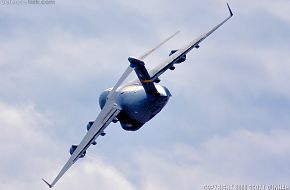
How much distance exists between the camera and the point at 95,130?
511 feet

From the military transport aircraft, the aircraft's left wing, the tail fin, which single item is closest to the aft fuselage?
the military transport aircraft

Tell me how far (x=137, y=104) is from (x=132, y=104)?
198 centimetres

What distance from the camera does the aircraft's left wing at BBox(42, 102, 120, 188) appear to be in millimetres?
154375

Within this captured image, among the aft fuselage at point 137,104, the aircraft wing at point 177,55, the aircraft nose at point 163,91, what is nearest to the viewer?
the aircraft nose at point 163,91

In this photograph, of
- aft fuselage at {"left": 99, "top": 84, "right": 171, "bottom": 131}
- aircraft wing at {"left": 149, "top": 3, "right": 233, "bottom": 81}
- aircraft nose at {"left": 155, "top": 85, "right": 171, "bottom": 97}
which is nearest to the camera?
aircraft nose at {"left": 155, "top": 85, "right": 171, "bottom": 97}

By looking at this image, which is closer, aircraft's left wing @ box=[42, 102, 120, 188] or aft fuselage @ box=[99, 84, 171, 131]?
aft fuselage @ box=[99, 84, 171, 131]

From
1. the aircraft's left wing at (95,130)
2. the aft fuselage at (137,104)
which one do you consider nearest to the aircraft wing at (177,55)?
the aft fuselage at (137,104)

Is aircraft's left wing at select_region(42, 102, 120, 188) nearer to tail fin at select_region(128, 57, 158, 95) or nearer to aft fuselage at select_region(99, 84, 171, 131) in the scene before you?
aft fuselage at select_region(99, 84, 171, 131)

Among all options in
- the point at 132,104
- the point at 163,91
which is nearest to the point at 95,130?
the point at 132,104

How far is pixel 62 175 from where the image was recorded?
150875mm

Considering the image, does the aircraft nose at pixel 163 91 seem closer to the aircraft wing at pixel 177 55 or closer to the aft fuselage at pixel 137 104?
the aft fuselage at pixel 137 104

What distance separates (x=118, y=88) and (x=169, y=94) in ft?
54.0

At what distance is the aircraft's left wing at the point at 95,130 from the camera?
154m

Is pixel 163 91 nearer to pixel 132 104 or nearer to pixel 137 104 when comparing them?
pixel 137 104
